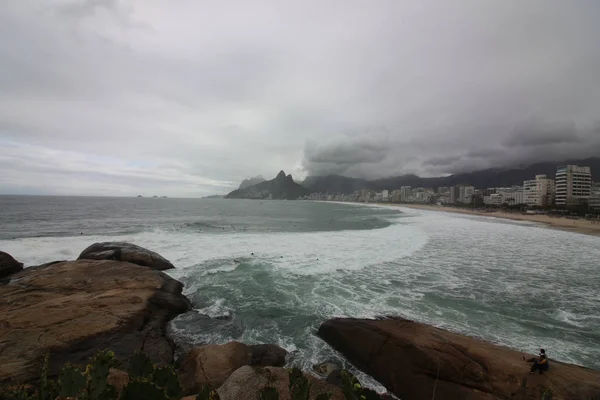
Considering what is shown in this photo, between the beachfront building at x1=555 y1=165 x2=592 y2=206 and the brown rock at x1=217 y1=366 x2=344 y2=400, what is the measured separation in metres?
170

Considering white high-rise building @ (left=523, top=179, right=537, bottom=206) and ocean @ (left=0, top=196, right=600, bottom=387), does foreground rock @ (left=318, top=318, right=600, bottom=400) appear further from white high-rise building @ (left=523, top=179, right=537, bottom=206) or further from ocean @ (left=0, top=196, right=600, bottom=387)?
white high-rise building @ (left=523, top=179, right=537, bottom=206)

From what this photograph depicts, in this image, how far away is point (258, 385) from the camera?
6043mm

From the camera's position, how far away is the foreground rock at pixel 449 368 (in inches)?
279

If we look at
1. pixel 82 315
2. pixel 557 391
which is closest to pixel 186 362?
pixel 82 315

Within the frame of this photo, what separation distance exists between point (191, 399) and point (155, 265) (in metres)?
15.5

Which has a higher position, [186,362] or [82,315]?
[82,315]

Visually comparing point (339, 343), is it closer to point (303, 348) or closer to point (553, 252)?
point (303, 348)

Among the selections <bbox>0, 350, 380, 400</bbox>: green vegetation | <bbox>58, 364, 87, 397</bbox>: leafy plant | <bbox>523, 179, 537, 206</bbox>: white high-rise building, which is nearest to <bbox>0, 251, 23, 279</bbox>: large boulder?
<bbox>0, 350, 380, 400</bbox>: green vegetation

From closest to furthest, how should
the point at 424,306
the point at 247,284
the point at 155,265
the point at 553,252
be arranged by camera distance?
the point at 424,306, the point at 247,284, the point at 155,265, the point at 553,252

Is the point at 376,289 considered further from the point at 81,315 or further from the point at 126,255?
the point at 126,255

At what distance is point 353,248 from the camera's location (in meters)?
26.7

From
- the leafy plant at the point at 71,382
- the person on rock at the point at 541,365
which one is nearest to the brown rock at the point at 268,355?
the leafy plant at the point at 71,382

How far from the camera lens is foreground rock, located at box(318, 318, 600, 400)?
7086 mm

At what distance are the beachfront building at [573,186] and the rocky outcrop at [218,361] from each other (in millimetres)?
169175
